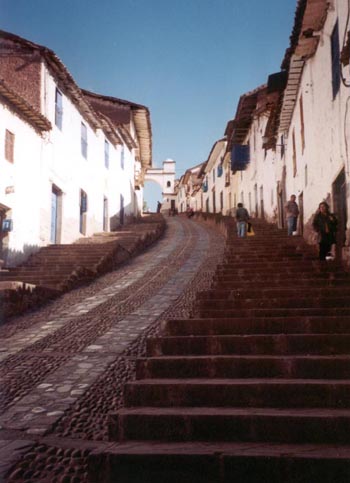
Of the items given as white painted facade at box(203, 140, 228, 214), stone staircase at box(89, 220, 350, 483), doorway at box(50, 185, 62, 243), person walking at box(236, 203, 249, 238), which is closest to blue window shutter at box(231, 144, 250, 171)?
white painted facade at box(203, 140, 228, 214)

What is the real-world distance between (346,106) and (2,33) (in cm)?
1312

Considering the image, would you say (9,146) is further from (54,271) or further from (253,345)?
(253,345)

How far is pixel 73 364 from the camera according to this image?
6152 millimetres

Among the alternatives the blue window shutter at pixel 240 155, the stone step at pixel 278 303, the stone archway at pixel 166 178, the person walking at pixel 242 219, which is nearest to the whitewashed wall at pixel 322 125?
the person walking at pixel 242 219

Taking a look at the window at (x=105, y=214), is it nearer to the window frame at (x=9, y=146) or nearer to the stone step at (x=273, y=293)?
the window frame at (x=9, y=146)

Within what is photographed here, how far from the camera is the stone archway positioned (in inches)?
2749

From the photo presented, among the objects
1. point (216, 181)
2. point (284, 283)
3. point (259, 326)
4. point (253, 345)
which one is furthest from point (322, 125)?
point (216, 181)

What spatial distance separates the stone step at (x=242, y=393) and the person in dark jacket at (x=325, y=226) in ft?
18.9

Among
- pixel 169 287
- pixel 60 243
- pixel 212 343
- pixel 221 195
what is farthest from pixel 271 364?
pixel 221 195

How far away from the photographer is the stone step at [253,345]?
16.5 ft

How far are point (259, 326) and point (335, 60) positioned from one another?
22.2ft

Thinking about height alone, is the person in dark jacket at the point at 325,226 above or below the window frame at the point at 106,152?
A: below

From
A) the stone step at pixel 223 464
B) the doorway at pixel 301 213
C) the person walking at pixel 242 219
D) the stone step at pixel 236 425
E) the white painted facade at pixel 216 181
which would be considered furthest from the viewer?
the white painted facade at pixel 216 181

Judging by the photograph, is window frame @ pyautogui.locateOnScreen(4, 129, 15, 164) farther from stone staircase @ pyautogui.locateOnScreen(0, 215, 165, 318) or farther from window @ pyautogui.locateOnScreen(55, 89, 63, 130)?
window @ pyautogui.locateOnScreen(55, 89, 63, 130)
